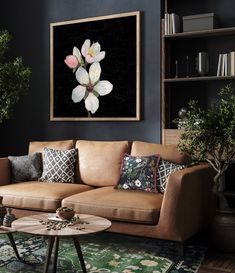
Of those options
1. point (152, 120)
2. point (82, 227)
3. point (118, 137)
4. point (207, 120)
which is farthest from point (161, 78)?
point (82, 227)

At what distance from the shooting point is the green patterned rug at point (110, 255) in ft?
10.2

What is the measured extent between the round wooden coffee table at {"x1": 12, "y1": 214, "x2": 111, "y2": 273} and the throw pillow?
59.5 inches

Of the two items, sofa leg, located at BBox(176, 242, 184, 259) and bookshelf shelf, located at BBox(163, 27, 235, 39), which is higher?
bookshelf shelf, located at BBox(163, 27, 235, 39)

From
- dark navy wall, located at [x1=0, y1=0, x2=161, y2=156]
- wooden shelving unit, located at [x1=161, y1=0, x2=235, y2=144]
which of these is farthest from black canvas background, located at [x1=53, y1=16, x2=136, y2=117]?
wooden shelving unit, located at [x1=161, y1=0, x2=235, y2=144]

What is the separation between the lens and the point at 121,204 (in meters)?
3.53

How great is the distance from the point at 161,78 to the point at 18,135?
6.66ft

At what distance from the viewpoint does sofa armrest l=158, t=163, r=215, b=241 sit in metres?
3.37

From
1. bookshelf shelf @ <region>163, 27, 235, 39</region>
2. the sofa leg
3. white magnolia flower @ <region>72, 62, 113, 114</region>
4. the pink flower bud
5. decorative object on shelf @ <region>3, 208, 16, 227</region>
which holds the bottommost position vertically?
the sofa leg

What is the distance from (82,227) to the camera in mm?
2781

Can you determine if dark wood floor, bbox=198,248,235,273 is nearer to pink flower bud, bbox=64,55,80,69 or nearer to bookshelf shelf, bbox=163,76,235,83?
bookshelf shelf, bbox=163,76,235,83

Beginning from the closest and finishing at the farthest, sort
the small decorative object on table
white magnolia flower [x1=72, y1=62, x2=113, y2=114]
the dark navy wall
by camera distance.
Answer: the small decorative object on table, the dark navy wall, white magnolia flower [x1=72, y1=62, x2=113, y2=114]

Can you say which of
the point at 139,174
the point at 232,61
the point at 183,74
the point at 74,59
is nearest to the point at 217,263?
the point at 139,174

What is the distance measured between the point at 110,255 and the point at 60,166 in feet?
4.35

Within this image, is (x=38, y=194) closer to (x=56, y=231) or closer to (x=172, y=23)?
(x=56, y=231)
